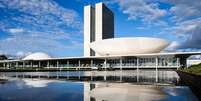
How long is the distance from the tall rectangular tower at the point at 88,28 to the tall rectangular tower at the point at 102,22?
12.2 ft

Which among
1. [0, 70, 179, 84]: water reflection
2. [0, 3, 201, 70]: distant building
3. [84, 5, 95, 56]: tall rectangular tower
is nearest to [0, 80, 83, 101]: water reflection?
[0, 70, 179, 84]: water reflection

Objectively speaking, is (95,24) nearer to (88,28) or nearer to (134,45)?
(88,28)

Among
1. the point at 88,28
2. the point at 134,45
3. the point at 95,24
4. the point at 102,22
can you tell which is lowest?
the point at 134,45

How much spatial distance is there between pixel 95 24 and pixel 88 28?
4.82 meters

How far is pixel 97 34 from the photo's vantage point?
497 feet

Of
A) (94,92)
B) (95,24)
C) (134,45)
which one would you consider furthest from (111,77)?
(95,24)

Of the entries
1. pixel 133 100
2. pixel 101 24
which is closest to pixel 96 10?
pixel 101 24

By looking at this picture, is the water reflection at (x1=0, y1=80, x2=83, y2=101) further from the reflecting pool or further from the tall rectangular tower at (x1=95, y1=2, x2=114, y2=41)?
the tall rectangular tower at (x1=95, y1=2, x2=114, y2=41)

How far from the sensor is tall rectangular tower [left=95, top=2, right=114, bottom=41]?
14912 centimetres

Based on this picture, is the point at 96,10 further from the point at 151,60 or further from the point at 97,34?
the point at 151,60

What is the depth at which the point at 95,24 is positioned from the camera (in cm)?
15438

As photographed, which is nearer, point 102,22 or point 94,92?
point 94,92

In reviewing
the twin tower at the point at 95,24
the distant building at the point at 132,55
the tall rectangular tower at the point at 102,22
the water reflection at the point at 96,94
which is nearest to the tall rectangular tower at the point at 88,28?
the twin tower at the point at 95,24

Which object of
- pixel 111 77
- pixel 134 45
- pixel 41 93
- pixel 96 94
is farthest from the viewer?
pixel 134 45
